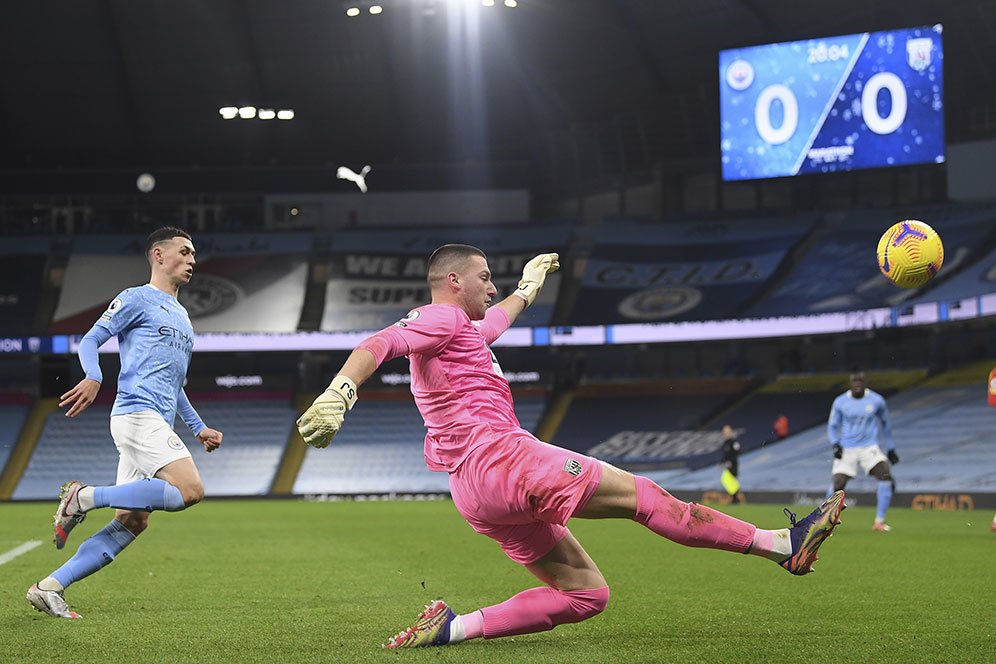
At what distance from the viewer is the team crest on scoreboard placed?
33.3 m

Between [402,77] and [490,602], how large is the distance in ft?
112

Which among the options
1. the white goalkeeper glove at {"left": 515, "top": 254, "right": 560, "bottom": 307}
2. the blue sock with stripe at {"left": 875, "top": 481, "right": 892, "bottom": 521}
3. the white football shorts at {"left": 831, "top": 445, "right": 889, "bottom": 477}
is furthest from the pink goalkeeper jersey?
the blue sock with stripe at {"left": 875, "top": 481, "right": 892, "bottom": 521}

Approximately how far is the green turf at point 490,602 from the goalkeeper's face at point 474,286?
5.87ft

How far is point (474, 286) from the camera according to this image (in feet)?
20.7

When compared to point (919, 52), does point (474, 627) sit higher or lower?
lower

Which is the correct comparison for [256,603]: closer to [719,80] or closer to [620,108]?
[719,80]

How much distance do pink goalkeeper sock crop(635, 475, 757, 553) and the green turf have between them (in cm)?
59

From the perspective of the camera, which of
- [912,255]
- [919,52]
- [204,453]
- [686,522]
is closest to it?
[686,522]

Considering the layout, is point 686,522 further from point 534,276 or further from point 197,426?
point 197,426

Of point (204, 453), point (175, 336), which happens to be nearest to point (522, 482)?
point (175, 336)

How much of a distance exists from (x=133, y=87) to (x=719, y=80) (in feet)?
65.2

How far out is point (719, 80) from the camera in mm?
35312

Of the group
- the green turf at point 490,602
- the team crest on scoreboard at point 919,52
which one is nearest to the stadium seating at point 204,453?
the green turf at point 490,602

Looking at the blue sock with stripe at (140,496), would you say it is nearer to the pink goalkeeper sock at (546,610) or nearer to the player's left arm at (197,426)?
the player's left arm at (197,426)
